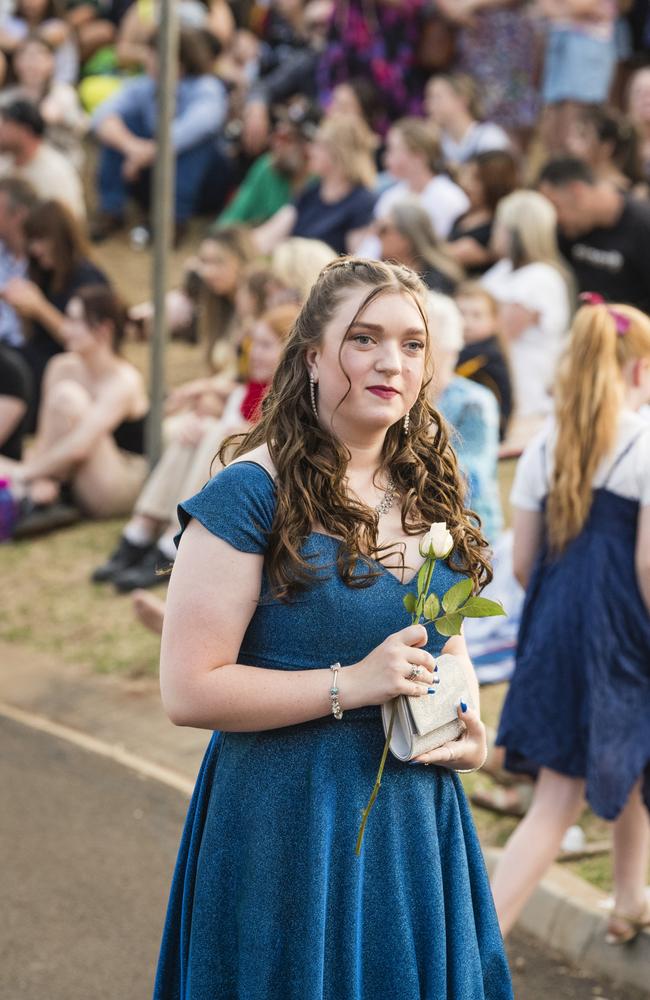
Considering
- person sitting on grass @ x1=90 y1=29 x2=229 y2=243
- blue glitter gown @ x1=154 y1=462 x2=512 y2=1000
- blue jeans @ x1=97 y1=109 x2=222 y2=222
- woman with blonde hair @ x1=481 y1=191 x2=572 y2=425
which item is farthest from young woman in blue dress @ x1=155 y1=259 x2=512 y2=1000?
blue jeans @ x1=97 y1=109 x2=222 y2=222

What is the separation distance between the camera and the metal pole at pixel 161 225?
7820 mm

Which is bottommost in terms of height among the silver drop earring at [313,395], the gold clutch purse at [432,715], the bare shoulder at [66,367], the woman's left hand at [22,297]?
the bare shoulder at [66,367]

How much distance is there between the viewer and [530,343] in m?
8.31

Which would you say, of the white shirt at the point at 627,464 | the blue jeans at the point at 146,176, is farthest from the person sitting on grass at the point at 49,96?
the white shirt at the point at 627,464

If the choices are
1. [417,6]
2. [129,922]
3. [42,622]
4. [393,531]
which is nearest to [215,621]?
[393,531]

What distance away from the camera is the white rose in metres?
2.63

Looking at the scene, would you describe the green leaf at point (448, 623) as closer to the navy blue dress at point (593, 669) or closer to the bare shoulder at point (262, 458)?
the bare shoulder at point (262, 458)

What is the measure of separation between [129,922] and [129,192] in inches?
376

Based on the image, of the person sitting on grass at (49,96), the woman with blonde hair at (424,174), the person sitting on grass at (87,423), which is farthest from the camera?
the person sitting on grass at (49,96)

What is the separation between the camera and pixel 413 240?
26.7ft

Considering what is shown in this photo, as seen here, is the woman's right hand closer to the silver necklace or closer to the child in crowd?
the silver necklace

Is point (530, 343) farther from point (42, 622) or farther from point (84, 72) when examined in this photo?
point (84, 72)

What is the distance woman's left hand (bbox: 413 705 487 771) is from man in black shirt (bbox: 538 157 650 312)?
18.8 feet

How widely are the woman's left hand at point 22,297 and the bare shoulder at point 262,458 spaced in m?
6.81
